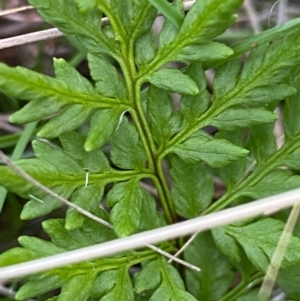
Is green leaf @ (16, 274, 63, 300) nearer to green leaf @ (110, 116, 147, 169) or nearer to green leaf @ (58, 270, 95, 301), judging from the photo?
green leaf @ (58, 270, 95, 301)

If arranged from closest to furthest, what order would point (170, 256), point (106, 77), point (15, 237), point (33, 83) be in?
point (33, 83), point (106, 77), point (170, 256), point (15, 237)

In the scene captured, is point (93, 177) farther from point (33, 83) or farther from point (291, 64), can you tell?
point (291, 64)

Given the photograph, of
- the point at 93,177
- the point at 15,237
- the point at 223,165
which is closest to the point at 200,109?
the point at 223,165

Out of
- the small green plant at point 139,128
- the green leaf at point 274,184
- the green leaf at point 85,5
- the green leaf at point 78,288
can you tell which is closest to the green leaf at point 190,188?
the small green plant at point 139,128

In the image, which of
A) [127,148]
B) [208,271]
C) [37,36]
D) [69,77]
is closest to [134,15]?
[69,77]

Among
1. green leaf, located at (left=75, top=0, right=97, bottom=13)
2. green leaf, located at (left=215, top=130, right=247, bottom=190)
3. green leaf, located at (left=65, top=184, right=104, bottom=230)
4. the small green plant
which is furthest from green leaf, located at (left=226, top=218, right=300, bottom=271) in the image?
green leaf, located at (left=75, top=0, right=97, bottom=13)

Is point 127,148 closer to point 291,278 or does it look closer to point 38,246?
point 38,246

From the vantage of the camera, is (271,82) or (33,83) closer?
(33,83)
